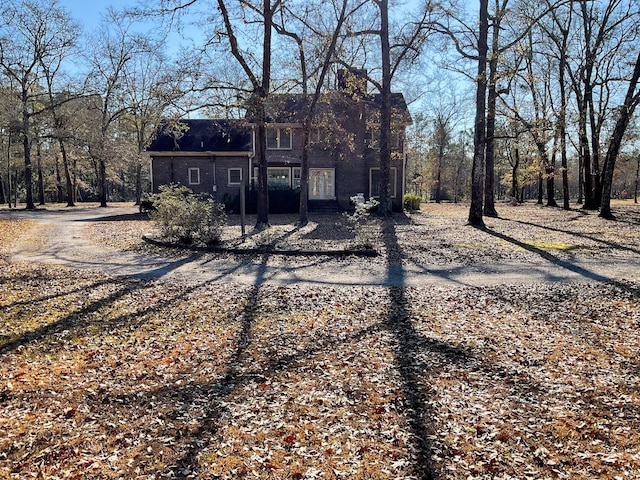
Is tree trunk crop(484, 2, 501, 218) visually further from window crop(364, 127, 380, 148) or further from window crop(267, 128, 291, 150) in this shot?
window crop(267, 128, 291, 150)

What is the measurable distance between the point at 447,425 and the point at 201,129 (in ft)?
89.0

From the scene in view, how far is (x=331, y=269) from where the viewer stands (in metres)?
9.33

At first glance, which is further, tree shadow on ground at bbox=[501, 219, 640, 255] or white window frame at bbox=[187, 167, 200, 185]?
white window frame at bbox=[187, 167, 200, 185]

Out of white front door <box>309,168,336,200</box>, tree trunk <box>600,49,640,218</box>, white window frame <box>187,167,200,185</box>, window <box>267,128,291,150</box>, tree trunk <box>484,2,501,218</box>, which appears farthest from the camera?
white window frame <box>187,167,200,185</box>

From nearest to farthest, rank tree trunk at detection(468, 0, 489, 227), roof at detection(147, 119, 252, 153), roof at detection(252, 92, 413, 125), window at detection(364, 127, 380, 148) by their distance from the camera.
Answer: roof at detection(252, 92, 413, 125) < tree trunk at detection(468, 0, 489, 227) < window at detection(364, 127, 380, 148) < roof at detection(147, 119, 252, 153)

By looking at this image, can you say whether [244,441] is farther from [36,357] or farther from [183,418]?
[36,357]

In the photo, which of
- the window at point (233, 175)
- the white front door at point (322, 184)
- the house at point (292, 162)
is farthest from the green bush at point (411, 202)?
the window at point (233, 175)

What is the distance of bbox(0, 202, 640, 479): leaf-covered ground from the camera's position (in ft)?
9.65

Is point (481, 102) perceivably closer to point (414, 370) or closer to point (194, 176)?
point (414, 370)

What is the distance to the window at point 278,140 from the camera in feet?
84.4

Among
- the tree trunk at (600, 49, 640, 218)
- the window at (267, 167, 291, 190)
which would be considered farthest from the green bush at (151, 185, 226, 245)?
the tree trunk at (600, 49, 640, 218)

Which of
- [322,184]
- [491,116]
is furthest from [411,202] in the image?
[491,116]

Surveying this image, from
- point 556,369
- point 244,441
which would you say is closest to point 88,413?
point 244,441

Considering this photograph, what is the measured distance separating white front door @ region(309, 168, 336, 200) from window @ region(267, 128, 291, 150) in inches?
84.3
